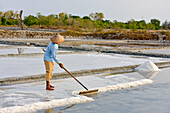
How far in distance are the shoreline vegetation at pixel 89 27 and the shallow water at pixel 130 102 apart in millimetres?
28554

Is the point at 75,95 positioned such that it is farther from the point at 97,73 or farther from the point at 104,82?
the point at 97,73

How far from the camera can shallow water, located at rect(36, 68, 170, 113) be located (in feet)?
14.3

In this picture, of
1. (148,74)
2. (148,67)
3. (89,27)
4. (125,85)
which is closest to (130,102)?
(125,85)

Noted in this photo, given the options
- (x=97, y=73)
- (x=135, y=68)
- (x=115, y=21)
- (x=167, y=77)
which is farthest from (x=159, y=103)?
(x=115, y=21)

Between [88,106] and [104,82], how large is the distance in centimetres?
198

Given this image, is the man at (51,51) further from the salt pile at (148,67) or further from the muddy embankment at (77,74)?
the salt pile at (148,67)

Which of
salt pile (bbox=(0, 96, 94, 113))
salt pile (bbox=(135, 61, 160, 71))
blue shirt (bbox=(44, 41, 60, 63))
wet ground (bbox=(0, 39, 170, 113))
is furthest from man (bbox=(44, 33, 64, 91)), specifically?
salt pile (bbox=(135, 61, 160, 71))

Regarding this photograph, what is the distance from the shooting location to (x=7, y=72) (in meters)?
7.46

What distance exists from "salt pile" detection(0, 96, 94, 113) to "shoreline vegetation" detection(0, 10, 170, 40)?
29.5 meters

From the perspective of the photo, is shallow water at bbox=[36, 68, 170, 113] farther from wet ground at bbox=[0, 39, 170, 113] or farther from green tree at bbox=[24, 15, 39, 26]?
green tree at bbox=[24, 15, 39, 26]

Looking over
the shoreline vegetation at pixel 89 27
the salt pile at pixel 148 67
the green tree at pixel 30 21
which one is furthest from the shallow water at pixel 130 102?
the green tree at pixel 30 21

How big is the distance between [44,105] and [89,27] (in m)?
53.4

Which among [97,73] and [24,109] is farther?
[97,73]

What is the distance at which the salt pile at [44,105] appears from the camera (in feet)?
13.9
